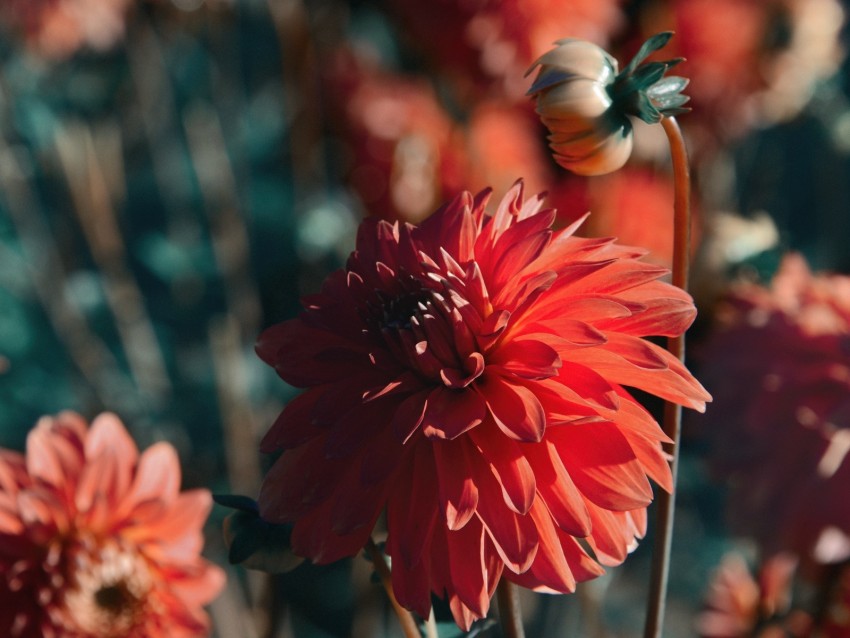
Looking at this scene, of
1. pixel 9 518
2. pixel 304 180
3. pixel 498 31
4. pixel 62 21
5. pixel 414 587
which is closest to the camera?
pixel 414 587

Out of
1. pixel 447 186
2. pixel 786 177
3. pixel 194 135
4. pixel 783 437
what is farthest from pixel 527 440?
pixel 786 177

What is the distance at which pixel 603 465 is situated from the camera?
0.35m

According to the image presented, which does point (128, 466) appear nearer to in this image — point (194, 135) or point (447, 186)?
point (447, 186)

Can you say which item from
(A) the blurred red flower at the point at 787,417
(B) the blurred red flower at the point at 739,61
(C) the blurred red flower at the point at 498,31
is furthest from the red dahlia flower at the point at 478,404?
(B) the blurred red flower at the point at 739,61

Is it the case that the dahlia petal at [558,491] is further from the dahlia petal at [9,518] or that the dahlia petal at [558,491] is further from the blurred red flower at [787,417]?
the dahlia petal at [9,518]

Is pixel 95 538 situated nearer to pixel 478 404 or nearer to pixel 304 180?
pixel 478 404

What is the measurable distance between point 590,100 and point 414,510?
0.59 ft

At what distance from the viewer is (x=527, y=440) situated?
339mm

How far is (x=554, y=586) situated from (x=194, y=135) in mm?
1183

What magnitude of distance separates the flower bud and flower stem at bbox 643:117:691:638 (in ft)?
0.07

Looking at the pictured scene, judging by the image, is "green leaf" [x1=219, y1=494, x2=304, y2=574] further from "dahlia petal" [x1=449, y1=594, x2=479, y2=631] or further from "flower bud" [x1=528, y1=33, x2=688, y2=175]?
"flower bud" [x1=528, y1=33, x2=688, y2=175]

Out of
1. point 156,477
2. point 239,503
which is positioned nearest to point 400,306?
point 239,503

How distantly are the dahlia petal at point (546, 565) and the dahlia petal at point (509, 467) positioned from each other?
0.02 m

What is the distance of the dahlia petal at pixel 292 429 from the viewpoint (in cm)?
37
